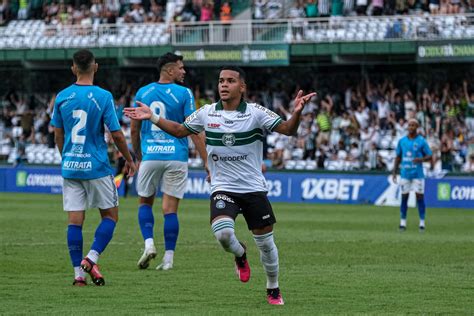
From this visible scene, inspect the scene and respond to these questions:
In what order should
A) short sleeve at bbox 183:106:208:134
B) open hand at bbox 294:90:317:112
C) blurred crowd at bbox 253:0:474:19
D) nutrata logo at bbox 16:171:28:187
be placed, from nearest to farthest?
1. open hand at bbox 294:90:317:112
2. short sleeve at bbox 183:106:208:134
3. blurred crowd at bbox 253:0:474:19
4. nutrata logo at bbox 16:171:28:187

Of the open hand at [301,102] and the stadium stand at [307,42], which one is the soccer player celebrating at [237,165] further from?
the stadium stand at [307,42]

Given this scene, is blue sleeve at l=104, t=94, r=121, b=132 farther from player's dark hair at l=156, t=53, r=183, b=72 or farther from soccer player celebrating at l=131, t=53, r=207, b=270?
player's dark hair at l=156, t=53, r=183, b=72

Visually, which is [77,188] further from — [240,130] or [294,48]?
[294,48]

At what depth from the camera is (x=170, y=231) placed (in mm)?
14531

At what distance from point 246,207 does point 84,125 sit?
7.74 feet

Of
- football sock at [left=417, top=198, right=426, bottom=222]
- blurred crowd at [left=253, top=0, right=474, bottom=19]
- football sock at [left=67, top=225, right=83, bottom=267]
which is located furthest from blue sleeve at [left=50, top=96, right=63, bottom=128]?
blurred crowd at [left=253, top=0, right=474, bottom=19]

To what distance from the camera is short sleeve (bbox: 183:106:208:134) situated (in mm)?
11109

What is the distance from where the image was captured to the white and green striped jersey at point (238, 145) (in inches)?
429

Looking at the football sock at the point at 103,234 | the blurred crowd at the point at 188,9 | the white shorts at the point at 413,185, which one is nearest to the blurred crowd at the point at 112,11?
the blurred crowd at the point at 188,9

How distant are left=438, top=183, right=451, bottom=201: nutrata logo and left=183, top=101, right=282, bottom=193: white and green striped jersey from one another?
24.5m

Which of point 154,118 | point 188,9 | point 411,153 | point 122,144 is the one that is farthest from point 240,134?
point 188,9

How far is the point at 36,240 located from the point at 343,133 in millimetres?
21753

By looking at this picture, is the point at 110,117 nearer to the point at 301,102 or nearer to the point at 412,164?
the point at 301,102

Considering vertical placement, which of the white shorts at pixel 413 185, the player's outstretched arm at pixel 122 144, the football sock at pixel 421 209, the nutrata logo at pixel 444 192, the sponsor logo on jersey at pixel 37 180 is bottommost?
the sponsor logo on jersey at pixel 37 180
